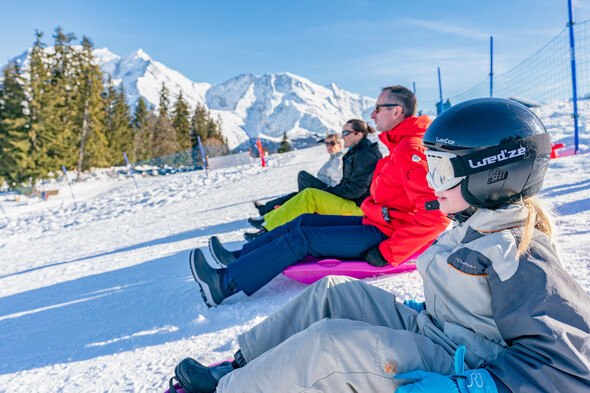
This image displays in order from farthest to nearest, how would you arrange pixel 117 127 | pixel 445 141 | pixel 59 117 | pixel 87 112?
pixel 117 127 < pixel 87 112 < pixel 59 117 < pixel 445 141

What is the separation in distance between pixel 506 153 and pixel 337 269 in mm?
1667

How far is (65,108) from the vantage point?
28656 mm

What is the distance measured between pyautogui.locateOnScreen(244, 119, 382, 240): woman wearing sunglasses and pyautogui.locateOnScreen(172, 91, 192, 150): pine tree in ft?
167

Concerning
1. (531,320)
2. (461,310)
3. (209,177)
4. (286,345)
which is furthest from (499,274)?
(209,177)

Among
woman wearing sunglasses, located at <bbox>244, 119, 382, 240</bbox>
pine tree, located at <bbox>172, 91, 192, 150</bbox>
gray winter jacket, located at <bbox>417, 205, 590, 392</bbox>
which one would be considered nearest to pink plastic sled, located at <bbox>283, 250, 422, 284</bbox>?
woman wearing sunglasses, located at <bbox>244, 119, 382, 240</bbox>

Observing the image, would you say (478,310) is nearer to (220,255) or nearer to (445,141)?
(445,141)

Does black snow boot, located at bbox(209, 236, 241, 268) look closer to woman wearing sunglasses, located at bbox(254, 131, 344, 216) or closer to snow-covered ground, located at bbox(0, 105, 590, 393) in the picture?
snow-covered ground, located at bbox(0, 105, 590, 393)

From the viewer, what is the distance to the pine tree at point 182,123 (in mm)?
52000

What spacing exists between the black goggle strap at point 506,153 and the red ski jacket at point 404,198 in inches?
43.8

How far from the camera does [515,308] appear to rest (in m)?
1.07

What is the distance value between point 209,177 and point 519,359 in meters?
14.7

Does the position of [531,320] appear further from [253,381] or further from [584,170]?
[584,170]

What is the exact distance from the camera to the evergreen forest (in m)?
25.6

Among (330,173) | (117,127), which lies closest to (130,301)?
(330,173)
